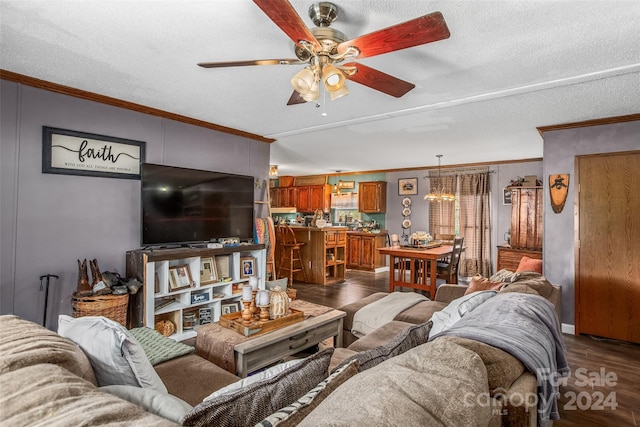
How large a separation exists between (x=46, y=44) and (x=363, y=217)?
7164 mm

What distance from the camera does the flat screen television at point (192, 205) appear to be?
3.46 meters

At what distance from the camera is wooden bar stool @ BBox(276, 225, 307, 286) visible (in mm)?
6293

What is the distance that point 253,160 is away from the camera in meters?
4.75

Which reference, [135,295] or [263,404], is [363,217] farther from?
[263,404]

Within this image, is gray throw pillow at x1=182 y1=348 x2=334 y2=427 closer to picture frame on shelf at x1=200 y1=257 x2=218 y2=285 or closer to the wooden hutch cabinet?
picture frame on shelf at x1=200 y1=257 x2=218 y2=285

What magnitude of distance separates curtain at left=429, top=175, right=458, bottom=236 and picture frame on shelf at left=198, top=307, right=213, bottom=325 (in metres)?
5.20

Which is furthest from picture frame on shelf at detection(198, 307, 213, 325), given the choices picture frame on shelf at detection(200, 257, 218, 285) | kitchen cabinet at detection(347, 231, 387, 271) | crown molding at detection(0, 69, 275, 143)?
kitchen cabinet at detection(347, 231, 387, 271)

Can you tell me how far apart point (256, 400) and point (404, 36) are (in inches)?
60.6

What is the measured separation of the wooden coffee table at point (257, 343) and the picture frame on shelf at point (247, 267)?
1.70m

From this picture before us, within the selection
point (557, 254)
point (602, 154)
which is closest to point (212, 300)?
point (557, 254)

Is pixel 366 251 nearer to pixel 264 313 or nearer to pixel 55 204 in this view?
pixel 264 313

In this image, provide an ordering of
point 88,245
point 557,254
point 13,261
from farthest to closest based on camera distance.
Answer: point 557,254 → point 88,245 → point 13,261

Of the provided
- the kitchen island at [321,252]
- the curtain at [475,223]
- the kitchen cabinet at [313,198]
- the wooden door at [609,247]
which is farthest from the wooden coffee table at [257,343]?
the kitchen cabinet at [313,198]

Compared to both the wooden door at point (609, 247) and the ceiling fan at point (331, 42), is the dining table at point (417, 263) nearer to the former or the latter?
→ the wooden door at point (609, 247)
